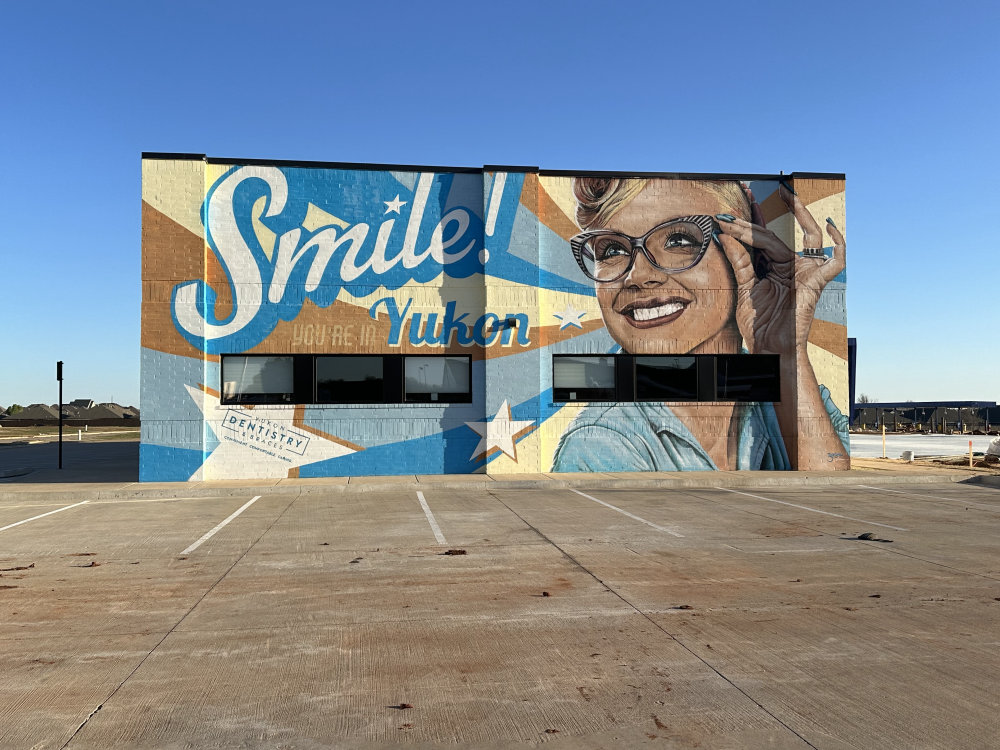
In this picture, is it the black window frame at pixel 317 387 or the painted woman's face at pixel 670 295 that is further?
the painted woman's face at pixel 670 295

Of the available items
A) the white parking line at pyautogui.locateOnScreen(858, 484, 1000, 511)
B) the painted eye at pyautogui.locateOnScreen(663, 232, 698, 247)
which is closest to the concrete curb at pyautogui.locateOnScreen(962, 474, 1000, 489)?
the white parking line at pyautogui.locateOnScreen(858, 484, 1000, 511)

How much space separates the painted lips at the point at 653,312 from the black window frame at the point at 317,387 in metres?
4.56

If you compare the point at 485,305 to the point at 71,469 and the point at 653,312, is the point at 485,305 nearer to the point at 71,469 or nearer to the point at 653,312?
the point at 653,312

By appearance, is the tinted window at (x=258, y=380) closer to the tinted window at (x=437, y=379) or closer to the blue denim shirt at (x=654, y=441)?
the tinted window at (x=437, y=379)

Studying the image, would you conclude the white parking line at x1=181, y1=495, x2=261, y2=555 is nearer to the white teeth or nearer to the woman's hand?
the white teeth

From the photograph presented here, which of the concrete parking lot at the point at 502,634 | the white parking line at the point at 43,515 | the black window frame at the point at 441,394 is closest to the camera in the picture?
the concrete parking lot at the point at 502,634

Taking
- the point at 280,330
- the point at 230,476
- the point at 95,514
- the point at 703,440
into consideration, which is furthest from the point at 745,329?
the point at 95,514

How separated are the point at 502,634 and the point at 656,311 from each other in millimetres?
15124

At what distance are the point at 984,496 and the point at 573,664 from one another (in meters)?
14.7

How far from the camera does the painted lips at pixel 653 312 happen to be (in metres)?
20.0

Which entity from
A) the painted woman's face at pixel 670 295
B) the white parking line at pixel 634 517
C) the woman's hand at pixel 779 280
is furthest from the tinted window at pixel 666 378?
the white parking line at pixel 634 517

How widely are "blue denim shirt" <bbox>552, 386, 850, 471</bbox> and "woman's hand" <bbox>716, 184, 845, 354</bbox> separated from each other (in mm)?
1864

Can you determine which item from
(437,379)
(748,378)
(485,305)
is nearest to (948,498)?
(748,378)

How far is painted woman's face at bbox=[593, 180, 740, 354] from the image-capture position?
65.6 feet
